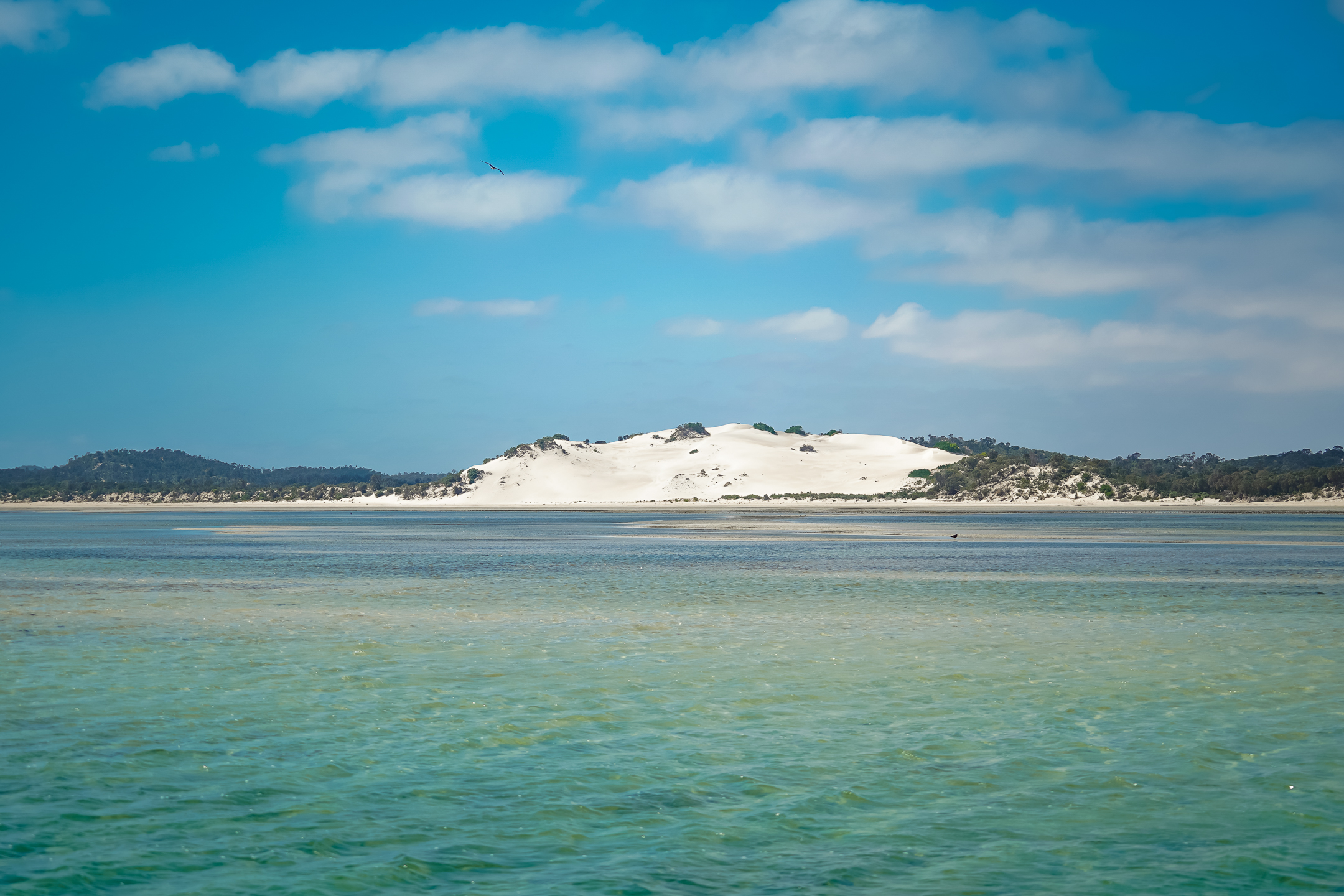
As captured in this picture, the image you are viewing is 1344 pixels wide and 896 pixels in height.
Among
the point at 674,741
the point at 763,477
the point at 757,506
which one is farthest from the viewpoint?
the point at 763,477

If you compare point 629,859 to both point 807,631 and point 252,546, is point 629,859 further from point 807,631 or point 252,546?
point 252,546

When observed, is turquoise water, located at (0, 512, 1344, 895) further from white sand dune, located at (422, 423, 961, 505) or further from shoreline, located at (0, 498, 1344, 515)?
white sand dune, located at (422, 423, 961, 505)

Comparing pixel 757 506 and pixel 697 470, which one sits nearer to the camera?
pixel 757 506

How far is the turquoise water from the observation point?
22.8 ft

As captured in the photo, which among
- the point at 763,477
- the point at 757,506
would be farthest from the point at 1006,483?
the point at 763,477

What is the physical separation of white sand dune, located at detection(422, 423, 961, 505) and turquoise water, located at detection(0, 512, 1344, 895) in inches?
4165

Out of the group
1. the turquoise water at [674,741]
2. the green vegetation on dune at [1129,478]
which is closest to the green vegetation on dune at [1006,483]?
the green vegetation on dune at [1129,478]

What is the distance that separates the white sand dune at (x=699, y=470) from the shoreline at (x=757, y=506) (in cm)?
626

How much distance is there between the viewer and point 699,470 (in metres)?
145

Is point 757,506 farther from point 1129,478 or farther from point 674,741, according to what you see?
point 674,741

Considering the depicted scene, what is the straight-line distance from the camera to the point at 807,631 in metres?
17.8

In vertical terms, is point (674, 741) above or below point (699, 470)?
below

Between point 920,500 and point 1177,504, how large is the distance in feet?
88.0

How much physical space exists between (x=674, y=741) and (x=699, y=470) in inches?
5309
